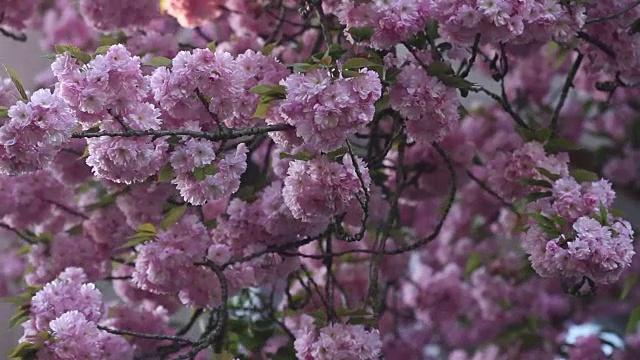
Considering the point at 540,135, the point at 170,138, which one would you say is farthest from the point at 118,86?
the point at 540,135

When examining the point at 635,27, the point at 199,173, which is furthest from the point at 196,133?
the point at 635,27

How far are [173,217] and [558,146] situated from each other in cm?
63

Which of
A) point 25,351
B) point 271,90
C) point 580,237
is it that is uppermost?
point 271,90

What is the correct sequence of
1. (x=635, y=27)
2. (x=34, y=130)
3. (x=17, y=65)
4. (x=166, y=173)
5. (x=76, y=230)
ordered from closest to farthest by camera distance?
(x=34, y=130) < (x=166, y=173) < (x=635, y=27) < (x=76, y=230) < (x=17, y=65)

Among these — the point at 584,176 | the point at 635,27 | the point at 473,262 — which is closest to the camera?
the point at 584,176

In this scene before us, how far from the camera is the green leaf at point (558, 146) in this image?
135 centimetres

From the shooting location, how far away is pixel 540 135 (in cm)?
136

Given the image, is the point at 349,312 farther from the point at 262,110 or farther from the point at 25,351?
the point at 25,351

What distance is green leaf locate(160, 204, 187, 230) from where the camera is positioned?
1.28 m

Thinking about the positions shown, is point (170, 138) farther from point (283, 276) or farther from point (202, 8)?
point (202, 8)

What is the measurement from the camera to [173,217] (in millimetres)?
1280

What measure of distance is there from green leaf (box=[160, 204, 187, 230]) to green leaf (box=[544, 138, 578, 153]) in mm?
595

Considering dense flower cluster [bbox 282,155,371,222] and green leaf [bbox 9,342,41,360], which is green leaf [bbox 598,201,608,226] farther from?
green leaf [bbox 9,342,41,360]

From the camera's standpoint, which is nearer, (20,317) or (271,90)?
(271,90)
